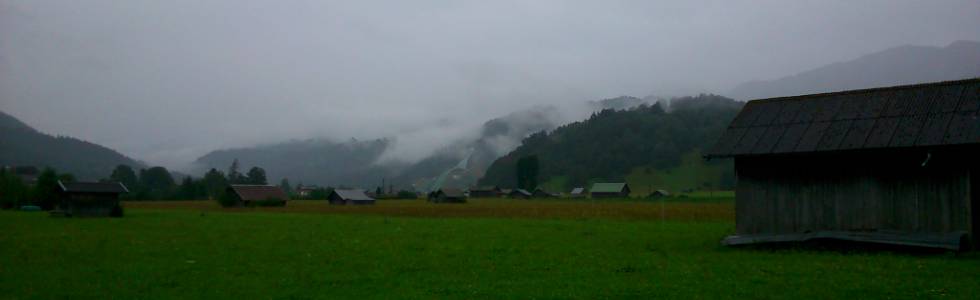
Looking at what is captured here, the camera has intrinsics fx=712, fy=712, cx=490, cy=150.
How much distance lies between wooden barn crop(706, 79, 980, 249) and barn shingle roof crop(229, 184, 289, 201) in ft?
318

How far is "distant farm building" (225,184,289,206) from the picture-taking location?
11262 cm

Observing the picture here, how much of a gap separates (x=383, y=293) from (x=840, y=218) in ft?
59.3

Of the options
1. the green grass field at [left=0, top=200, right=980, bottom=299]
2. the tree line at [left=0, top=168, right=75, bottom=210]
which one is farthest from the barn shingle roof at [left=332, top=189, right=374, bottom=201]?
the green grass field at [left=0, top=200, right=980, bottom=299]

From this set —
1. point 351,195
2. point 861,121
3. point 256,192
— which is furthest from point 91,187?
point 861,121

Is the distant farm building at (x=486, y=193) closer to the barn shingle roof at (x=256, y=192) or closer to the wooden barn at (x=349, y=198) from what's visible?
the wooden barn at (x=349, y=198)

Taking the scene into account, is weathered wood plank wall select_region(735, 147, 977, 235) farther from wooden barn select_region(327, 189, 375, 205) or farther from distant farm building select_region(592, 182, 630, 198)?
distant farm building select_region(592, 182, 630, 198)

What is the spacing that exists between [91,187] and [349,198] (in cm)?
6284

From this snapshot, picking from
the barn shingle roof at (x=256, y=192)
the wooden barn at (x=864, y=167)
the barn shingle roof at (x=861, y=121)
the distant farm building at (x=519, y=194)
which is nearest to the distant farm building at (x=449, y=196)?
the barn shingle roof at (x=256, y=192)

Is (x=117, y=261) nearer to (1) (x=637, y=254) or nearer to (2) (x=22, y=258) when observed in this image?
(2) (x=22, y=258)

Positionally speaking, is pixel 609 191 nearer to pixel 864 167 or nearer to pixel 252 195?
pixel 252 195

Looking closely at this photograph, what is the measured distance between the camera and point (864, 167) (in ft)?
85.1

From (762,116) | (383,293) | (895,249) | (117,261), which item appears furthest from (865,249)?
(117,261)

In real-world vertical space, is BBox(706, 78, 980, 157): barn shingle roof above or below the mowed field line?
above

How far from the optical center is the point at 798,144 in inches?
1061
